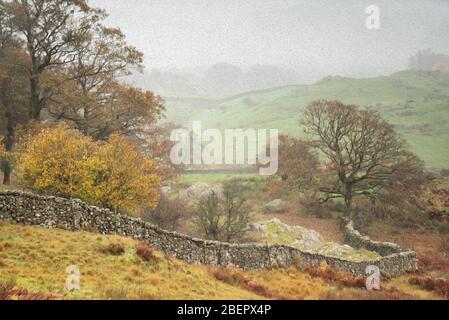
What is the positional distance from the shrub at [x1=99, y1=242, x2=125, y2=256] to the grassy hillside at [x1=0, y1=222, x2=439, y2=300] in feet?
0.13

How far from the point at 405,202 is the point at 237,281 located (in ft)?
107

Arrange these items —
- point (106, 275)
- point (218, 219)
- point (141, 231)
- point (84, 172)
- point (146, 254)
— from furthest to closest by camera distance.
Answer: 1. point (218, 219)
2. point (84, 172)
3. point (141, 231)
4. point (146, 254)
5. point (106, 275)

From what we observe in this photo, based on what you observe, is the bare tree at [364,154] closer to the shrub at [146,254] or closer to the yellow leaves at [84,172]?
the yellow leaves at [84,172]

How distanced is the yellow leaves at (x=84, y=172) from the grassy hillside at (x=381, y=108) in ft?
216

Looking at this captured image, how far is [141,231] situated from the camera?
1927 cm

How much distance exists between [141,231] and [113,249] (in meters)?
3.55

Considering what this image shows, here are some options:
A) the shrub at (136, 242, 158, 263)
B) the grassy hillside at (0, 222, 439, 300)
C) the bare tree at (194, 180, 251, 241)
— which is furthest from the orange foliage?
the shrub at (136, 242, 158, 263)

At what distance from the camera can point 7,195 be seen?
16938mm

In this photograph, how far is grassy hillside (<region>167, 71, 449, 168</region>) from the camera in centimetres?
9438

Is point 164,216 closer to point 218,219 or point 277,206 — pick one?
point 218,219

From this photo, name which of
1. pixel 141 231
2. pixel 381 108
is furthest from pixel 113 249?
pixel 381 108

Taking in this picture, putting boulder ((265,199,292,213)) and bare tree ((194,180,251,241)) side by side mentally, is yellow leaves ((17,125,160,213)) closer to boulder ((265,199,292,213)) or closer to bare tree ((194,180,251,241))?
bare tree ((194,180,251,241))
